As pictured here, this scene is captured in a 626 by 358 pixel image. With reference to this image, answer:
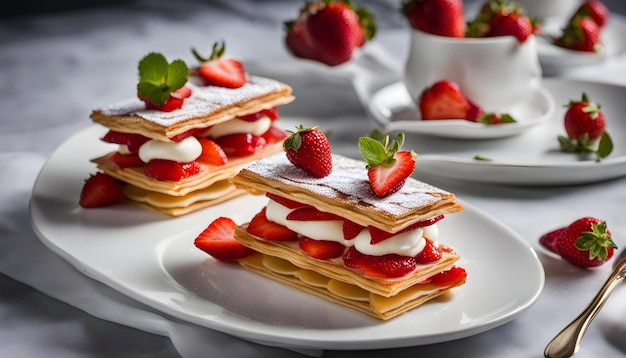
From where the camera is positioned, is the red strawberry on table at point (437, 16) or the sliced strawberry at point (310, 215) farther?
the red strawberry on table at point (437, 16)

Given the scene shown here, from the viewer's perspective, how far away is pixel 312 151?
2342mm

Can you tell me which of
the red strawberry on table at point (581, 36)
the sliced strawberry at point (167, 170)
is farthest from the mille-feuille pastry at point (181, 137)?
the red strawberry on table at point (581, 36)

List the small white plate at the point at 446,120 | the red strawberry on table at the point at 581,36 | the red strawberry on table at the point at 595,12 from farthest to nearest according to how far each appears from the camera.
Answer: the red strawberry on table at the point at 595,12 → the red strawberry on table at the point at 581,36 → the small white plate at the point at 446,120

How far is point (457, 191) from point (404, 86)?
0.94m

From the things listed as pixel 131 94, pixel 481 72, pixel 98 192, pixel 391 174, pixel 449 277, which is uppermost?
pixel 391 174

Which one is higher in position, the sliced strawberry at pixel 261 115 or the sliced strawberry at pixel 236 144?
the sliced strawberry at pixel 261 115

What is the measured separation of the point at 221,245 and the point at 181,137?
18.2 inches

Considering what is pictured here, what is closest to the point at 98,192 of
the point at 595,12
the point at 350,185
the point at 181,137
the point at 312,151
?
the point at 181,137

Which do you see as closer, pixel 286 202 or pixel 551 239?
pixel 286 202

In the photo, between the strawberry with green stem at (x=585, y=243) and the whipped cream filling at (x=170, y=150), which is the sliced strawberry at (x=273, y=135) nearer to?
the whipped cream filling at (x=170, y=150)

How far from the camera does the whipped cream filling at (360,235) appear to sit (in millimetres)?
2172

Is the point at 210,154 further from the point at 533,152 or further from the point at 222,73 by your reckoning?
the point at 533,152

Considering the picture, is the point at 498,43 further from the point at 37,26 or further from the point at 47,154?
→ the point at 37,26

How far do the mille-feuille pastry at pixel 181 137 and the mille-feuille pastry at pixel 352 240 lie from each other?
39 centimetres
